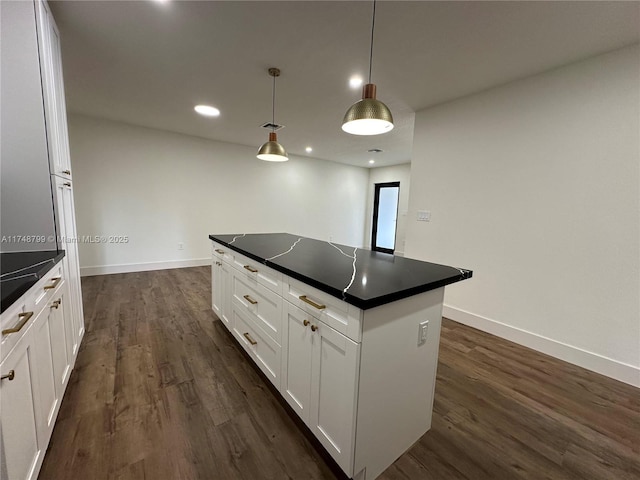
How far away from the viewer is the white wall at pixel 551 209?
198cm

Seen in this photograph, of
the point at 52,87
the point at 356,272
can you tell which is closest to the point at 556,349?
the point at 356,272

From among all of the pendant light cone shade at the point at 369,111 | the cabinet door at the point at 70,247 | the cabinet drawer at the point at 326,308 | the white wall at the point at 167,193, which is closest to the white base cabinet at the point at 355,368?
the cabinet drawer at the point at 326,308

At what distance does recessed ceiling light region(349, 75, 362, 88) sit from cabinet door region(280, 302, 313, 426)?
2.21m

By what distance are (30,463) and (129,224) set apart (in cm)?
413

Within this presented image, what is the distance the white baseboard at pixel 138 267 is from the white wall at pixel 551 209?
434cm

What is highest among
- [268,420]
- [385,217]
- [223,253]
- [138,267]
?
[385,217]

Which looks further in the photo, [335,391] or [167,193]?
[167,193]

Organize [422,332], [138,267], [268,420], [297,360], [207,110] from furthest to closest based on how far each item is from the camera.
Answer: [138,267]
[207,110]
[268,420]
[297,360]
[422,332]

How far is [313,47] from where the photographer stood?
2.06 meters

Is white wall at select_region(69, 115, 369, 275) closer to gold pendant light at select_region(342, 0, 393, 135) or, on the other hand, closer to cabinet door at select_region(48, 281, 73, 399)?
cabinet door at select_region(48, 281, 73, 399)

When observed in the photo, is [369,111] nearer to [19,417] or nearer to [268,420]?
[268,420]

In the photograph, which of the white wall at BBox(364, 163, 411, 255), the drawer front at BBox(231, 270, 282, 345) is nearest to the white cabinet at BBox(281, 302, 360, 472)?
the drawer front at BBox(231, 270, 282, 345)

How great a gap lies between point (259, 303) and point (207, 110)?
9.55 ft

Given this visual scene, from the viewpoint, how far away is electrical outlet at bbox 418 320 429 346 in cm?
127
